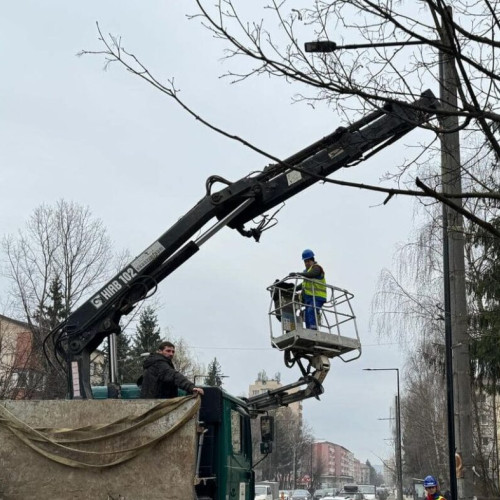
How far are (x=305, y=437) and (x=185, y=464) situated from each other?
12295 cm

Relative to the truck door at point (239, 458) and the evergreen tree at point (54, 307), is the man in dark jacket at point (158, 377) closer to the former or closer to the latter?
the truck door at point (239, 458)

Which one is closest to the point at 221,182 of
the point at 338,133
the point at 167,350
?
the point at 338,133

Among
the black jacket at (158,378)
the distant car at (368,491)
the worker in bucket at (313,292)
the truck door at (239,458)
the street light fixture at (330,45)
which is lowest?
the distant car at (368,491)

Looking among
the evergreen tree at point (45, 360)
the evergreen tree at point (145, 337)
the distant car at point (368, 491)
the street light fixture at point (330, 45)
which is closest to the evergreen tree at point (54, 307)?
the evergreen tree at point (45, 360)

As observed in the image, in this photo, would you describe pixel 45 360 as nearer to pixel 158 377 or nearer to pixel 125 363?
pixel 125 363

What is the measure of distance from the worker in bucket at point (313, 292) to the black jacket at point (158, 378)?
2909 millimetres

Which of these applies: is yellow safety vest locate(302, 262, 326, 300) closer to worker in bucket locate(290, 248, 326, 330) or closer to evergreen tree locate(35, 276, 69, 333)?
worker in bucket locate(290, 248, 326, 330)

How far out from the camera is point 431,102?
7039mm

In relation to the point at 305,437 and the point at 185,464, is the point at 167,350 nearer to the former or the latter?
the point at 185,464

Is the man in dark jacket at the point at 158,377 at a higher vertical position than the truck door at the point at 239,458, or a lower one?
higher

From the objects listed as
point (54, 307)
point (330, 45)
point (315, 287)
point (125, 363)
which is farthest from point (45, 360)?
point (330, 45)

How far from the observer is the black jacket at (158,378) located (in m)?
8.05

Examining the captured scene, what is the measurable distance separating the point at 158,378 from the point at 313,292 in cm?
334

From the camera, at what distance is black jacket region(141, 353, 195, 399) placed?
8.05 m
